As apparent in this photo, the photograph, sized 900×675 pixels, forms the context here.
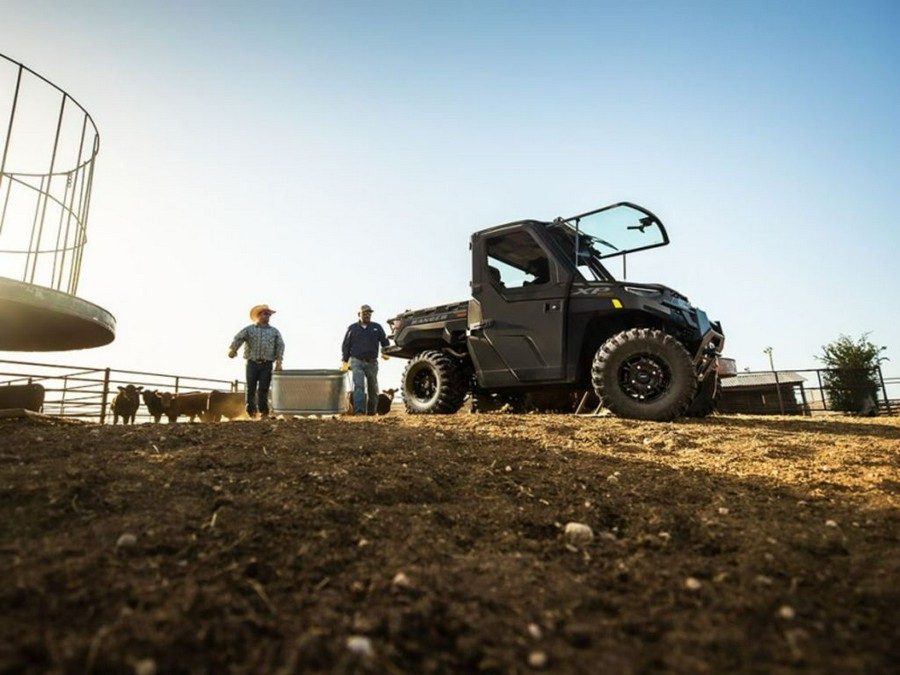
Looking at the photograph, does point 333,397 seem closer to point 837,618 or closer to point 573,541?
point 573,541

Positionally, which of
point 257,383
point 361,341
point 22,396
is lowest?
point 22,396

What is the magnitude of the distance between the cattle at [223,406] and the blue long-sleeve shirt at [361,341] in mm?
3253

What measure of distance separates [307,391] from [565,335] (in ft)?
12.8

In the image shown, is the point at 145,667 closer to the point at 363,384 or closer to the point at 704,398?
the point at 704,398

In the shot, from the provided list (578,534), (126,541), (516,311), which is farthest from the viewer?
(516,311)

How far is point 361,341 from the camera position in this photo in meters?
8.74

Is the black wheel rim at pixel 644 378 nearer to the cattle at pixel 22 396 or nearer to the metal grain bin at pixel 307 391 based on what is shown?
the metal grain bin at pixel 307 391

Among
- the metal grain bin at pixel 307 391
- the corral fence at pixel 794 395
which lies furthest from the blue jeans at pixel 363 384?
the corral fence at pixel 794 395

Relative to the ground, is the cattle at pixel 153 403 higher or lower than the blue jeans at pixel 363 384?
lower

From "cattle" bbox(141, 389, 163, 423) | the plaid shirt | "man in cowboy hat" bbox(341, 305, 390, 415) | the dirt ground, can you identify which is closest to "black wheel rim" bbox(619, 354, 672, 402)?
the dirt ground

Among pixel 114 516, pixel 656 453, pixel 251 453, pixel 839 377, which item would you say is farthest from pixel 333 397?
pixel 839 377

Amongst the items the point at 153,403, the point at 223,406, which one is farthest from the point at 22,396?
Answer: the point at 153,403

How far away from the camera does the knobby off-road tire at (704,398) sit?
6.93 m

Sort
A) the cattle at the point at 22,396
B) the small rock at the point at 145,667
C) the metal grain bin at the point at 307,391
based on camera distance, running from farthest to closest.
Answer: the metal grain bin at the point at 307,391 → the cattle at the point at 22,396 → the small rock at the point at 145,667
